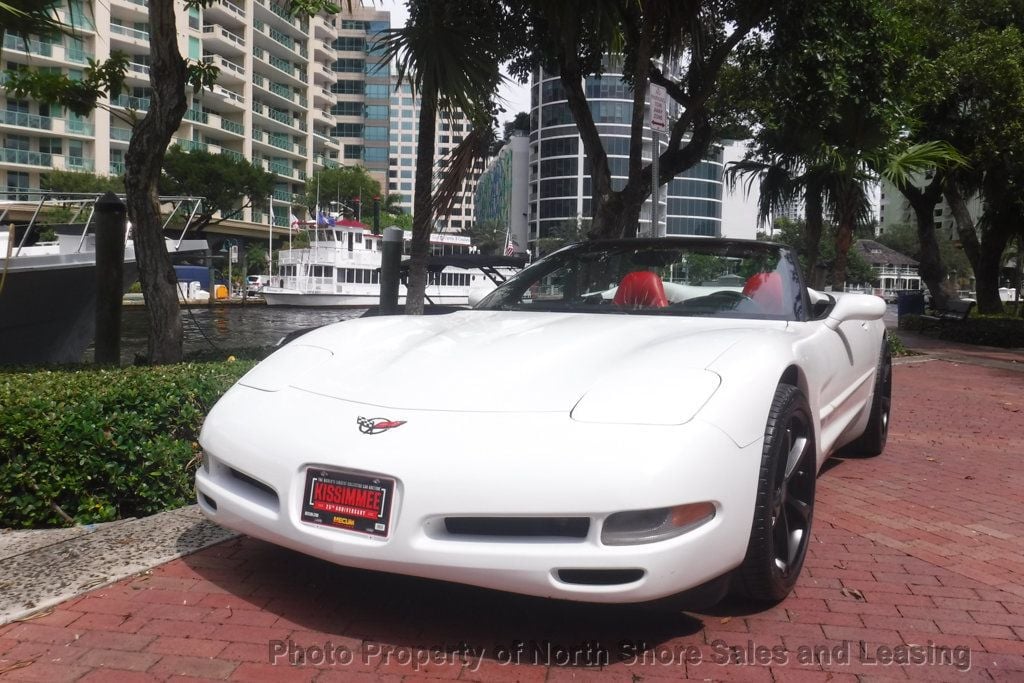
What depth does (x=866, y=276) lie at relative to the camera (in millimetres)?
86188

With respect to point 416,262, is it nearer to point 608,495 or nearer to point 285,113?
point 608,495

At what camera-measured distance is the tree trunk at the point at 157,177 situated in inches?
246

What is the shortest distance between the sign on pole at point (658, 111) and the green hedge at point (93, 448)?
4.61m

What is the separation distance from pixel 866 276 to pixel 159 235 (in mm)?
88668

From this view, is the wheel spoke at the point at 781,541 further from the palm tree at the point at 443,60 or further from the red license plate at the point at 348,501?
the palm tree at the point at 443,60

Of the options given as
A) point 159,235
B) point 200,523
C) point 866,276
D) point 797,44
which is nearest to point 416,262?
point 159,235

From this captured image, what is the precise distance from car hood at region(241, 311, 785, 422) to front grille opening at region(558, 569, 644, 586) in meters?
0.46

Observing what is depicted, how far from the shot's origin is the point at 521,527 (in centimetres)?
231

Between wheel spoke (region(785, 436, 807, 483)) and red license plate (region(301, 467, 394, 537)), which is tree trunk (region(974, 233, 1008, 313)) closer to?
wheel spoke (region(785, 436, 807, 483))

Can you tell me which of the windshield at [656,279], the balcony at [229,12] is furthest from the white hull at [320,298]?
the windshield at [656,279]

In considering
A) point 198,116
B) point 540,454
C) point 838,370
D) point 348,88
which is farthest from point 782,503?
point 348,88

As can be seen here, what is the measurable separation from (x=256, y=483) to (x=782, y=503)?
170 centimetres

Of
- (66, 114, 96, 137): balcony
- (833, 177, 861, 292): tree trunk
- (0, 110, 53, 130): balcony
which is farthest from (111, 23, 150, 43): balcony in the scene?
(833, 177, 861, 292): tree trunk

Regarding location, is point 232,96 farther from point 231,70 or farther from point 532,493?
point 532,493
